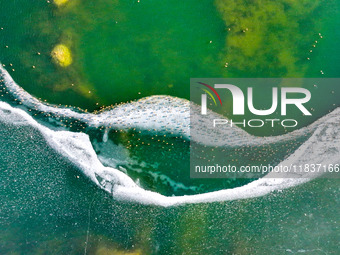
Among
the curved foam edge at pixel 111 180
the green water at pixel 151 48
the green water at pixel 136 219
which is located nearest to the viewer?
the green water at pixel 136 219

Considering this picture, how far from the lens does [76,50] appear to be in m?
7.59

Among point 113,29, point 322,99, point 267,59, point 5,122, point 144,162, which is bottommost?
point 144,162

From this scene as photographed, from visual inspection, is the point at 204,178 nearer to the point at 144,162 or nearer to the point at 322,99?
the point at 144,162

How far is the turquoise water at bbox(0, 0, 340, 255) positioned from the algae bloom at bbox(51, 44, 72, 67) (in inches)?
4.0

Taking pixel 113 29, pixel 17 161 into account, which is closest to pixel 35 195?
pixel 17 161

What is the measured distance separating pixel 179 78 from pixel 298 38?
2.93m

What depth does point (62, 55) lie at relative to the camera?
756 centimetres

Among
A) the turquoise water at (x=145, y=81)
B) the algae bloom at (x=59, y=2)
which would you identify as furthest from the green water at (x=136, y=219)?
the algae bloom at (x=59, y=2)

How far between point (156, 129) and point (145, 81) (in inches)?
45.0

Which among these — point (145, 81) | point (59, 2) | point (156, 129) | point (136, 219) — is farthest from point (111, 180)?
point (59, 2)

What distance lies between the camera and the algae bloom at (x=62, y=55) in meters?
7.55

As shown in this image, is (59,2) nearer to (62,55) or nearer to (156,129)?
(62,55)

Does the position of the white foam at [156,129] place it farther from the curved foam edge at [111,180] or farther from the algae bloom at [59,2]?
the algae bloom at [59,2]

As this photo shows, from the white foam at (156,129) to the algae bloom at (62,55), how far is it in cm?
104
